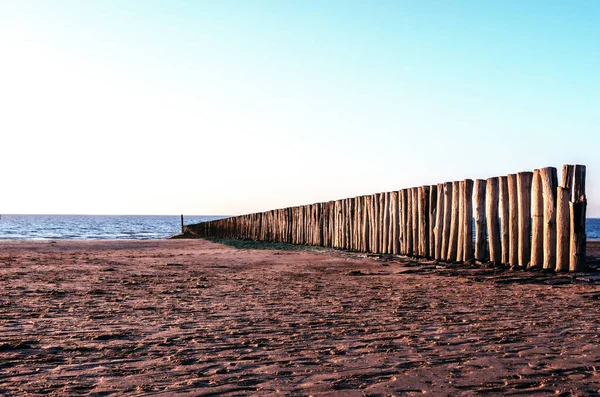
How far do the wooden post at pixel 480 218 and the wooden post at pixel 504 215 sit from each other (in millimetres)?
469

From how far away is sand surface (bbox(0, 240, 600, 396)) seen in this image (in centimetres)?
279

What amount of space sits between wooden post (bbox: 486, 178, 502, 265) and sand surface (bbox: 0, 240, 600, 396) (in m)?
1.86

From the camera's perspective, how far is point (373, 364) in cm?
312

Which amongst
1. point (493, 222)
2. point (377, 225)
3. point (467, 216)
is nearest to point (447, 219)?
point (467, 216)

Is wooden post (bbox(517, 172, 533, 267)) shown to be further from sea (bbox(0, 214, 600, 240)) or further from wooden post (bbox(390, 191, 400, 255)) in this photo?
sea (bbox(0, 214, 600, 240))

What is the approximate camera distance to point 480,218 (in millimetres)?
9328

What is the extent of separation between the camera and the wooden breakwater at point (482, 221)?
25.3 ft

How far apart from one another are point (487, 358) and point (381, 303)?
6.85ft

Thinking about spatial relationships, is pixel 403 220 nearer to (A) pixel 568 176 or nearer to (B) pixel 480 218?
(B) pixel 480 218

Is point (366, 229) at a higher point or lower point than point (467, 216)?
lower

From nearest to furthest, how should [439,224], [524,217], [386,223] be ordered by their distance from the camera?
[524,217]
[439,224]
[386,223]

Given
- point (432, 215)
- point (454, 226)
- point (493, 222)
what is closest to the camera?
point (493, 222)

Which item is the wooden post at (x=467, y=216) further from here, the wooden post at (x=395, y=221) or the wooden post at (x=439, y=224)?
the wooden post at (x=395, y=221)

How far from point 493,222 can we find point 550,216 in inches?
45.3
